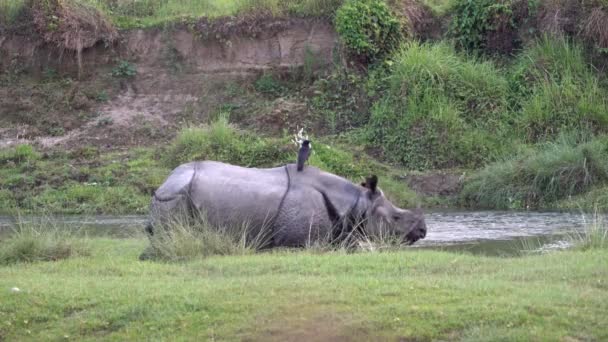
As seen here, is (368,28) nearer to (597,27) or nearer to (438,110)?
(438,110)

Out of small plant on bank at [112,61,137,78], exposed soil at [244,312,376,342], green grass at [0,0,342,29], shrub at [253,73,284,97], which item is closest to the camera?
exposed soil at [244,312,376,342]

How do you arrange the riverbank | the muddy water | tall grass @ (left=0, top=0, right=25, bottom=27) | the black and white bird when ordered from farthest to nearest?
1. tall grass @ (left=0, top=0, right=25, bottom=27)
2. the riverbank
3. the muddy water
4. the black and white bird

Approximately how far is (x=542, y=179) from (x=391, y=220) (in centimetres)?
640

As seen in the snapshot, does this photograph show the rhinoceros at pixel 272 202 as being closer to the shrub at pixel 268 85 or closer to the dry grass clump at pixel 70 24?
the shrub at pixel 268 85

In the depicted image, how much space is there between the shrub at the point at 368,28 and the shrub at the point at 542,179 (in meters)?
5.33

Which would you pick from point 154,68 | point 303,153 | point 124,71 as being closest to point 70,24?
point 124,71

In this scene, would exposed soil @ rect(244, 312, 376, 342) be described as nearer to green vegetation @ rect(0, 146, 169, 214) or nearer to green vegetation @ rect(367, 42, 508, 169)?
green vegetation @ rect(0, 146, 169, 214)

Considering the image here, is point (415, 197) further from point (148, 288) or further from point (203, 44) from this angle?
point (148, 288)

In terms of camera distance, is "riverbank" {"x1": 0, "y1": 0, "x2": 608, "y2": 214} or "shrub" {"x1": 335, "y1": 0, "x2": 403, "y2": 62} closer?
"riverbank" {"x1": 0, "y1": 0, "x2": 608, "y2": 214}

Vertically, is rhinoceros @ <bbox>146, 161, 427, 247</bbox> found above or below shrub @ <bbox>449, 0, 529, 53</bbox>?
below

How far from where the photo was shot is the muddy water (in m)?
12.9

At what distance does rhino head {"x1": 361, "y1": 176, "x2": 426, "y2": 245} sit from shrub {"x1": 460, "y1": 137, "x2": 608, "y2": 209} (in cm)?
577

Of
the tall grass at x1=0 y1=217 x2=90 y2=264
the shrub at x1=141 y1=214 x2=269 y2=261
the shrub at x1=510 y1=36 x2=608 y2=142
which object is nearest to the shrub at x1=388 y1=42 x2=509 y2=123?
the shrub at x1=510 y1=36 x2=608 y2=142

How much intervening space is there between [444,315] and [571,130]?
42.2 ft
